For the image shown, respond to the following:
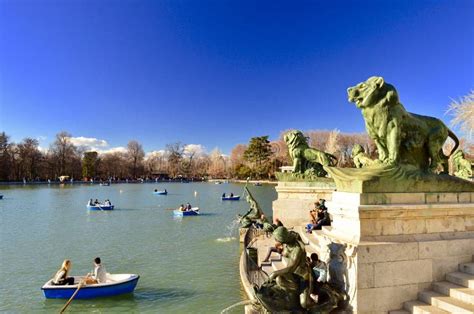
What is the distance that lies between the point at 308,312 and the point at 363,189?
193cm

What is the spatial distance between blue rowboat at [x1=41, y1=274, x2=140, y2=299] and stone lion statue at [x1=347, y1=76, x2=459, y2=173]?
708cm

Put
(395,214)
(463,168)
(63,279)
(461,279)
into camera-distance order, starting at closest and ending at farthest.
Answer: (461,279) < (395,214) < (63,279) < (463,168)

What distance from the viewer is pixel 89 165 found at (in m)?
87.3

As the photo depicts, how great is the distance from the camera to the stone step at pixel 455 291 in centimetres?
438

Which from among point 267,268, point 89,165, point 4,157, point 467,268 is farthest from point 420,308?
point 89,165

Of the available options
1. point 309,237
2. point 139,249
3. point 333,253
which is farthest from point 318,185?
→ point 333,253

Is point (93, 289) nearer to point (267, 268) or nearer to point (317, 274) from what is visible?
point (267, 268)

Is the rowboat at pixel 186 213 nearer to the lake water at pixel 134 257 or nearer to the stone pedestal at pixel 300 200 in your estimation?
the lake water at pixel 134 257

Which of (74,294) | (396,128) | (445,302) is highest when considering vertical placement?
(396,128)

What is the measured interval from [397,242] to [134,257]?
10337mm


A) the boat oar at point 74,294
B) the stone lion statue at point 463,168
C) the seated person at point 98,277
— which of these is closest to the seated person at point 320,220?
the seated person at point 98,277

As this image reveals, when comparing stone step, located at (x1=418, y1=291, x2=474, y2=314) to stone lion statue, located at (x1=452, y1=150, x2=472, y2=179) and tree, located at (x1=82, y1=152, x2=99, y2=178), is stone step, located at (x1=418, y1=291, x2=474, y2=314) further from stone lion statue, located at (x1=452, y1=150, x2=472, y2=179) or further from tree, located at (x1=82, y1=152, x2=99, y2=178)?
→ tree, located at (x1=82, y1=152, x2=99, y2=178)

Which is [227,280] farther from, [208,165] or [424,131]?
[208,165]

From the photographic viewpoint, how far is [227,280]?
387 inches
